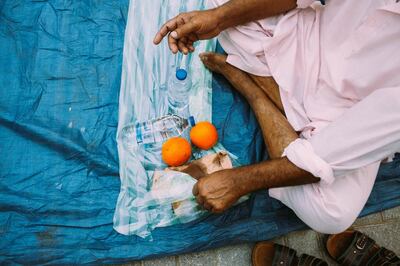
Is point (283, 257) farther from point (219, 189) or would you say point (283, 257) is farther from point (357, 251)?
point (219, 189)

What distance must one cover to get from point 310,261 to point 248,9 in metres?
1.04

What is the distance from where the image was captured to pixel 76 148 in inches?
62.3

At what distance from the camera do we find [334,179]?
1.32 m

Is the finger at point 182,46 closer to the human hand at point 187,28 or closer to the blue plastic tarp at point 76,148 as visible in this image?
the human hand at point 187,28

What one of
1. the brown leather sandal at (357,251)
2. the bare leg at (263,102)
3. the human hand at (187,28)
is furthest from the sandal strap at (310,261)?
the human hand at (187,28)

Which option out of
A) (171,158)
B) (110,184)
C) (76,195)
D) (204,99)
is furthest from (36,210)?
(204,99)

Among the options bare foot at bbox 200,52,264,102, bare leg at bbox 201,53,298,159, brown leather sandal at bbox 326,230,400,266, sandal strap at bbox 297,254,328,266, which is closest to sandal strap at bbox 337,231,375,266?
brown leather sandal at bbox 326,230,400,266

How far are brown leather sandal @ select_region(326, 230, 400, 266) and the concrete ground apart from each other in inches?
2.0

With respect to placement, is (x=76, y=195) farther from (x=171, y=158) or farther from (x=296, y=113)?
(x=296, y=113)

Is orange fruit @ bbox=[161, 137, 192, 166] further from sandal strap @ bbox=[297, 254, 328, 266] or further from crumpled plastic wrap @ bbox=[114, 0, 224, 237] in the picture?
sandal strap @ bbox=[297, 254, 328, 266]

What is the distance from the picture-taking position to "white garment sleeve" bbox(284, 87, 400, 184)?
1128mm

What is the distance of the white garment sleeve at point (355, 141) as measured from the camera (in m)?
1.13

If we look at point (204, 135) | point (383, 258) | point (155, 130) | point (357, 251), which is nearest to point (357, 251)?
point (357, 251)

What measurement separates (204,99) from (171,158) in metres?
0.35
